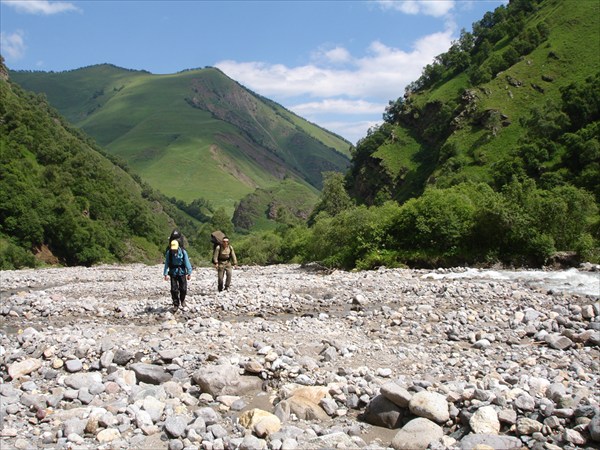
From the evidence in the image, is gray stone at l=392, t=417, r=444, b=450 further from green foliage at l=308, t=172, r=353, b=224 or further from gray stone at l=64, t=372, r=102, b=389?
green foliage at l=308, t=172, r=353, b=224

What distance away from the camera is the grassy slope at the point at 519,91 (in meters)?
97.6

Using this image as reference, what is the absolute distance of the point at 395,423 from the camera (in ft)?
29.2

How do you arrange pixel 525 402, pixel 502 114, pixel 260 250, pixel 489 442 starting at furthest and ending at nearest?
pixel 502 114 → pixel 260 250 → pixel 525 402 → pixel 489 442

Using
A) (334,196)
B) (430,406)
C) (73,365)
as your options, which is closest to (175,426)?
(73,365)

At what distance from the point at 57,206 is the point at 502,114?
95.5 m

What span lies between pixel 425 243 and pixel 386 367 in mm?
29928

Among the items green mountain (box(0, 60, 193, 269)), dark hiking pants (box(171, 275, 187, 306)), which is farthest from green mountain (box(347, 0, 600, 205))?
dark hiking pants (box(171, 275, 187, 306))

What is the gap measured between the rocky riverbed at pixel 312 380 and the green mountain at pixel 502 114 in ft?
199

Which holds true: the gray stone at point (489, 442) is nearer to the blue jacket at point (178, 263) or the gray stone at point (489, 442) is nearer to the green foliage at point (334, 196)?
the blue jacket at point (178, 263)

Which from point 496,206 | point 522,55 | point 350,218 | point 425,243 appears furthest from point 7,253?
point 522,55

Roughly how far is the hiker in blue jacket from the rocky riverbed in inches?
30.8

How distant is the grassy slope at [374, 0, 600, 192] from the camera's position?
9756 cm

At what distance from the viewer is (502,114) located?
340ft

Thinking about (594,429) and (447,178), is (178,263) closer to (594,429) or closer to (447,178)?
(594,429)
